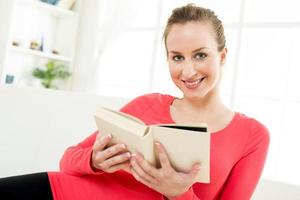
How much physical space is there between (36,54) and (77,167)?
266cm

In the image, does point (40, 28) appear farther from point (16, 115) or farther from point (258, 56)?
point (258, 56)

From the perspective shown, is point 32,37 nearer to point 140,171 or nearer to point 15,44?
point 15,44

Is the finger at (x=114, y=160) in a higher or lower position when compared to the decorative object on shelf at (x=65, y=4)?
lower

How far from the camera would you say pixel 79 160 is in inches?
45.5

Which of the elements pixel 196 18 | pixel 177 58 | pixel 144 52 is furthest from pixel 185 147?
pixel 144 52

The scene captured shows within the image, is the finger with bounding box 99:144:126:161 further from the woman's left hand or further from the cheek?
the cheek

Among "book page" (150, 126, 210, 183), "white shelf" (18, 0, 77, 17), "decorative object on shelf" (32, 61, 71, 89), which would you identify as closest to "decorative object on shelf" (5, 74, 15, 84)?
"decorative object on shelf" (32, 61, 71, 89)

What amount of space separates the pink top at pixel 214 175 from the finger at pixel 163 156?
0.83ft

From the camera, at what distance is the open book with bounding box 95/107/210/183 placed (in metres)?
0.87

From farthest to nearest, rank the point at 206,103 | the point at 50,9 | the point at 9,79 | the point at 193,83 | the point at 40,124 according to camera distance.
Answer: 1. the point at 50,9
2. the point at 9,79
3. the point at 40,124
4. the point at 206,103
5. the point at 193,83

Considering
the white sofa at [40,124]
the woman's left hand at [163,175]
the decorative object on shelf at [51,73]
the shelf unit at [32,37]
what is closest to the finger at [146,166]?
the woman's left hand at [163,175]

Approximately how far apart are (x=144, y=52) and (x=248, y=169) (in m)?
2.47

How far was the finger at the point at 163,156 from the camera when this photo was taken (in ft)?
2.98

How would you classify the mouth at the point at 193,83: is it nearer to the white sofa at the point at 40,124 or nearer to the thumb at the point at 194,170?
the thumb at the point at 194,170
